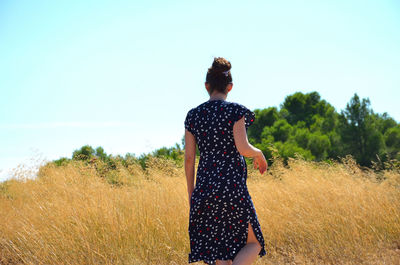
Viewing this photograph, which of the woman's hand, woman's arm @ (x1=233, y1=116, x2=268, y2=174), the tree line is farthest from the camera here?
the tree line

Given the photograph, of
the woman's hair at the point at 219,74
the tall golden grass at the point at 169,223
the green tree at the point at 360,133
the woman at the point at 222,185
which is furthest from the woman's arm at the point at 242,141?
the green tree at the point at 360,133

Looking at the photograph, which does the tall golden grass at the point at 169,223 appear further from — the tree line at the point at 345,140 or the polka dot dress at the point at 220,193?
the tree line at the point at 345,140

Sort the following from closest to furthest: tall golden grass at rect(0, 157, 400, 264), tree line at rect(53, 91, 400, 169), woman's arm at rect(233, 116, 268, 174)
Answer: woman's arm at rect(233, 116, 268, 174), tall golden grass at rect(0, 157, 400, 264), tree line at rect(53, 91, 400, 169)

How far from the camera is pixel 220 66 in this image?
257cm

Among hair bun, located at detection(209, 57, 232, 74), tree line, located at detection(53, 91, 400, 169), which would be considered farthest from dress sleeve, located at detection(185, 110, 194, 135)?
tree line, located at detection(53, 91, 400, 169)

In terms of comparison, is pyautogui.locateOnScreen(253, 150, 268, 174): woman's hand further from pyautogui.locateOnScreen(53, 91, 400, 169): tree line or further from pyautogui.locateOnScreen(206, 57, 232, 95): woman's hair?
pyautogui.locateOnScreen(53, 91, 400, 169): tree line

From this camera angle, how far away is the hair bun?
257 cm

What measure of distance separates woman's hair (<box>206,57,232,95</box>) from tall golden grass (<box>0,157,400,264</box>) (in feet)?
7.97

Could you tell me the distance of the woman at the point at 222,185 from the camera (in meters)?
2.49

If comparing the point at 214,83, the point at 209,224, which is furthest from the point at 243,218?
the point at 214,83

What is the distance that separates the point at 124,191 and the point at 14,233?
181 centimetres

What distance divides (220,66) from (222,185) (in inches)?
33.8

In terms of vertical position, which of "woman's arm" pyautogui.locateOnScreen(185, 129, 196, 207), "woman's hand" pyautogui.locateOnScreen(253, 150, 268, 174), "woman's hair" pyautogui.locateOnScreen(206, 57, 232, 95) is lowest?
"woman's hand" pyautogui.locateOnScreen(253, 150, 268, 174)

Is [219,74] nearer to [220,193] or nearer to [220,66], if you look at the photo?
[220,66]
